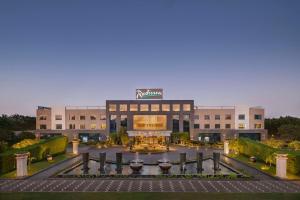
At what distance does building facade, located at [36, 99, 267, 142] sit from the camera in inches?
3147

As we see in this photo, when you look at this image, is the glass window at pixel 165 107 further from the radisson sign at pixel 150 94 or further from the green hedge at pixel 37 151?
the green hedge at pixel 37 151

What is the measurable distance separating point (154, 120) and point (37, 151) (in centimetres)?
4596

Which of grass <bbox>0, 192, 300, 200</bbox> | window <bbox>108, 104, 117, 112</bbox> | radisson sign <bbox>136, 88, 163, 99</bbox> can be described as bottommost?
grass <bbox>0, 192, 300, 200</bbox>

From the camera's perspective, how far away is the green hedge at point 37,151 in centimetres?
2931

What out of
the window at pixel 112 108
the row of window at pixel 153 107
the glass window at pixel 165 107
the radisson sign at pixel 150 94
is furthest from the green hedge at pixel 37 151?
the glass window at pixel 165 107

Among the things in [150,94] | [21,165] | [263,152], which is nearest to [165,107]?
[150,94]

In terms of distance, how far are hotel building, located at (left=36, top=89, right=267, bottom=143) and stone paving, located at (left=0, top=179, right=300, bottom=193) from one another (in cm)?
5239

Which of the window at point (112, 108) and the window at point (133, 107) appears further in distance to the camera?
the window at point (112, 108)

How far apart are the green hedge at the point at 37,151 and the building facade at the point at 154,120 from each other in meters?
32.6

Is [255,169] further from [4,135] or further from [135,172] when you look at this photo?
[4,135]

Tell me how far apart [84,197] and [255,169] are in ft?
69.8

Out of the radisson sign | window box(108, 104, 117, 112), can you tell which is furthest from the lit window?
window box(108, 104, 117, 112)

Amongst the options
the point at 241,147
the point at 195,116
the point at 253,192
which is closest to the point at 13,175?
the point at 253,192

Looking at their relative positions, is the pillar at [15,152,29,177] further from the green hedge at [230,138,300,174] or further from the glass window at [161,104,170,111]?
the glass window at [161,104,170,111]
